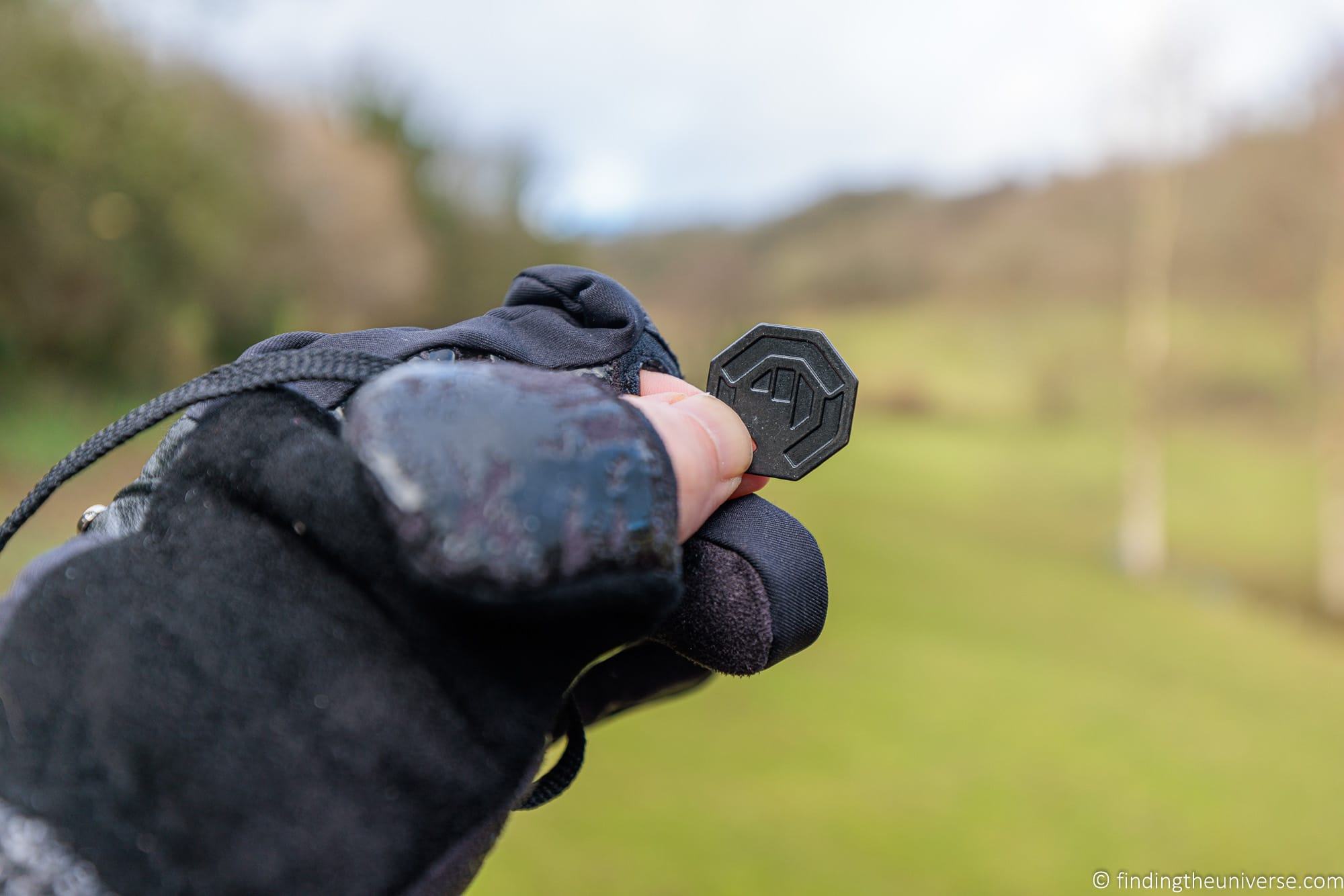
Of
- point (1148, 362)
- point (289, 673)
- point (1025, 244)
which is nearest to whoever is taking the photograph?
point (289, 673)

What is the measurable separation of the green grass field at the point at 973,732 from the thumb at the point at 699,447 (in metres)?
2.26

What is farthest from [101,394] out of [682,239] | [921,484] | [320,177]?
[682,239]

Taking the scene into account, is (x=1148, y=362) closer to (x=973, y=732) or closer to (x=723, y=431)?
(x=973, y=732)

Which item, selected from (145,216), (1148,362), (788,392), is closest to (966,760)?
(788,392)

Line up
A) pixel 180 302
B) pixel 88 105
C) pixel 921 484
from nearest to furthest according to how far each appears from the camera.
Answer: pixel 88 105 → pixel 180 302 → pixel 921 484

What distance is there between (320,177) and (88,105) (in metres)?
6.69

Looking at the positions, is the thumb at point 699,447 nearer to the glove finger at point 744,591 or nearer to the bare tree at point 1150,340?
the glove finger at point 744,591

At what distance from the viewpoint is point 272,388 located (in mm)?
469

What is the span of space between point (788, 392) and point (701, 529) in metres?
0.12

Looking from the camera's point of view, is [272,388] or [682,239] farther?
[682,239]

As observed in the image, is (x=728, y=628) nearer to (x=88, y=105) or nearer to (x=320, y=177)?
(x=88, y=105)

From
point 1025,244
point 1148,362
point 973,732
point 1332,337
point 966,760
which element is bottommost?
point 1025,244

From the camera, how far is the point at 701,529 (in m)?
0.54

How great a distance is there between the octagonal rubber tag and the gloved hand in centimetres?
16
